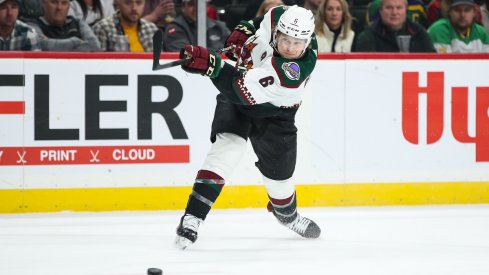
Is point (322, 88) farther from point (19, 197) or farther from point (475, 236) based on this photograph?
point (19, 197)

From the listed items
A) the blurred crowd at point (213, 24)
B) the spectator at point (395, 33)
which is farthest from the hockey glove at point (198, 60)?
the spectator at point (395, 33)

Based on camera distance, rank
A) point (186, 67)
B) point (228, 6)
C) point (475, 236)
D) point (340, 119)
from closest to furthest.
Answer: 1. point (186, 67)
2. point (475, 236)
3. point (340, 119)
4. point (228, 6)

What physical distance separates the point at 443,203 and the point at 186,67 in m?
2.61

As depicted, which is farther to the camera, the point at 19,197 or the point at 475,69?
the point at 475,69

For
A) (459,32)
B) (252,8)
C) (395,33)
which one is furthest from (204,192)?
(459,32)

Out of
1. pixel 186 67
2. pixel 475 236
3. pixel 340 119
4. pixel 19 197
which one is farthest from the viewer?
pixel 340 119

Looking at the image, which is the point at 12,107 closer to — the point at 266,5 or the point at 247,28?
the point at 247,28

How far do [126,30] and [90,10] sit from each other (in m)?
0.39

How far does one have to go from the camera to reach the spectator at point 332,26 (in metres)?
6.10

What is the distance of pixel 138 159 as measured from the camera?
5.60 metres

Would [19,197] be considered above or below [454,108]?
below

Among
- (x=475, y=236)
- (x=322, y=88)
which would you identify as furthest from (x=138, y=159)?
(x=475, y=236)

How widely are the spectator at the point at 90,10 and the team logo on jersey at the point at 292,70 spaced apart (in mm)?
2259

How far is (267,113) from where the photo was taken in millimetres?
4465
